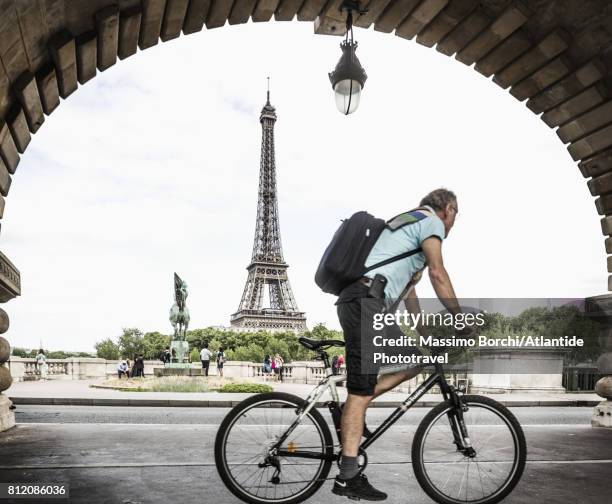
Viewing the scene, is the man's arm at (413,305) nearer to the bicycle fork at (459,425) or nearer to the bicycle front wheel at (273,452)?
the bicycle fork at (459,425)

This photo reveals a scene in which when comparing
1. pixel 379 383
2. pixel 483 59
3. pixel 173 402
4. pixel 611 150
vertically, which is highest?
pixel 483 59

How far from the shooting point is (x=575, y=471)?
4887 millimetres

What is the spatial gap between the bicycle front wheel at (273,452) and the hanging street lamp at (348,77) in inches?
162

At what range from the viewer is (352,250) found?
3521 millimetres

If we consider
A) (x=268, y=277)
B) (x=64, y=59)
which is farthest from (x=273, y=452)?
(x=268, y=277)

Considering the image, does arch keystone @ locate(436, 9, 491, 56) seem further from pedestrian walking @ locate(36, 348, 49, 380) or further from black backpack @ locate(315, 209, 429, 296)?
pedestrian walking @ locate(36, 348, 49, 380)

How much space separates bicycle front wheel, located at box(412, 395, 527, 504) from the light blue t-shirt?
29.3 inches

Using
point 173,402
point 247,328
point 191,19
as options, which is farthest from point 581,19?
point 247,328

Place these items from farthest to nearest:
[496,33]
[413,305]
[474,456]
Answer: [496,33], [413,305], [474,456]

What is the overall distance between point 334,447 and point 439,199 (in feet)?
5.11

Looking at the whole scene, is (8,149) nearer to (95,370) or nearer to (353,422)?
(353,422)

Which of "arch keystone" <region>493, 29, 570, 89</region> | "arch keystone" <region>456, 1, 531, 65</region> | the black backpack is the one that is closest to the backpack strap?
the black backpack

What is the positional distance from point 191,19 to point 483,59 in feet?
10.7

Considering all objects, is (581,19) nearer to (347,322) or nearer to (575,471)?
(575,471)
